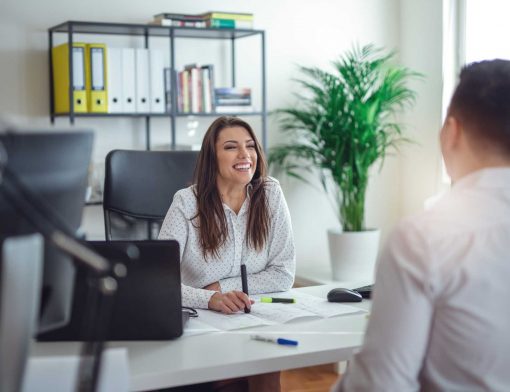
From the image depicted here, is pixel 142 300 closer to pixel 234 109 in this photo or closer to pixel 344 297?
pixel 344 297

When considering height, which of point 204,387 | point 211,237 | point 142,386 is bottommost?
point 204,387

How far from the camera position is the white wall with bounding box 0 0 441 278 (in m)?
4.15

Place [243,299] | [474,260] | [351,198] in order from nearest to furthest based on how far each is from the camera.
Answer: [474,260] → [243,299] → [351,198]

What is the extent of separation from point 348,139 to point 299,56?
701 millimetres

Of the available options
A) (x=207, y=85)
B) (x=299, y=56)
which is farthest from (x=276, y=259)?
(x=299, y=56)

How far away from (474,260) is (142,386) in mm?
675

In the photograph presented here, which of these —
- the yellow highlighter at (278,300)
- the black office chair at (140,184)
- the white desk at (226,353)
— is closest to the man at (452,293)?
the white desk at (226,353)

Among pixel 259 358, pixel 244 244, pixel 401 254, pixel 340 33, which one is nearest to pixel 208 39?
pixel 340 33

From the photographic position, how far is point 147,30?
14.1ft

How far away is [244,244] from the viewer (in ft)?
8.47

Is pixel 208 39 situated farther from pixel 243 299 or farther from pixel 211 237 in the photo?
pixel 243 299

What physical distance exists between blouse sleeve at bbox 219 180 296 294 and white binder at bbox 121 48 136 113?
1612 millimetres

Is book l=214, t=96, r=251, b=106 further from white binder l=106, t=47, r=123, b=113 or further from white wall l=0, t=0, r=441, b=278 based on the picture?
white binder l=106, t=47, r=123, b=113

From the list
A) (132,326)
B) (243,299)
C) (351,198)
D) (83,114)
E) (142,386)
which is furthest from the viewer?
(351,198)
